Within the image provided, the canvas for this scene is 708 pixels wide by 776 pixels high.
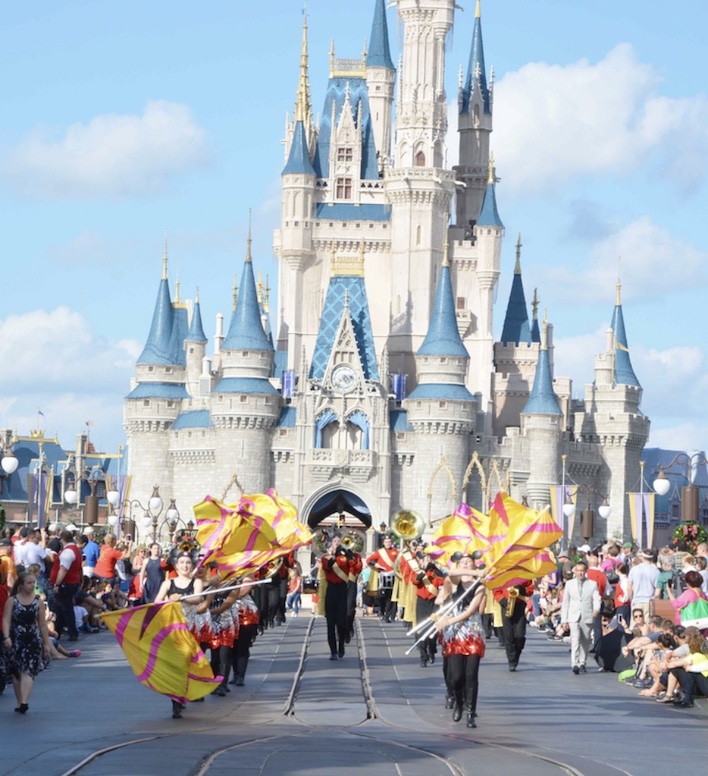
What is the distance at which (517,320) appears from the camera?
316ft

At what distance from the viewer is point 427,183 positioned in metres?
90.8

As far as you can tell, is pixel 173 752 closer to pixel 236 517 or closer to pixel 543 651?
pixel 236 517

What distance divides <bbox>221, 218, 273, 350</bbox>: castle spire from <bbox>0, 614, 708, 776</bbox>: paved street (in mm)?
59355

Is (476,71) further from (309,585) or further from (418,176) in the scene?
(309,585)

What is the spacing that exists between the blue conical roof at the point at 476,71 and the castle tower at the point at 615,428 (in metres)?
12.7

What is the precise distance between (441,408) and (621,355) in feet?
43.7

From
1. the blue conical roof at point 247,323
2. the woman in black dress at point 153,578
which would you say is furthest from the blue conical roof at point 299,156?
the woman in black dress at point 153,578

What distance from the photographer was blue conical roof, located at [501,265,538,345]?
9550cm

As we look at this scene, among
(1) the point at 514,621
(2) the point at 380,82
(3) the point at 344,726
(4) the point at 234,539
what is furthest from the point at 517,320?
(3) the point at 344,726

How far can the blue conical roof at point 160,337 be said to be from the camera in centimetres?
9150

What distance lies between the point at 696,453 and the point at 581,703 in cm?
1498

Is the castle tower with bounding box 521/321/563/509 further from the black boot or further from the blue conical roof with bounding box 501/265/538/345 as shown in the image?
the black boot

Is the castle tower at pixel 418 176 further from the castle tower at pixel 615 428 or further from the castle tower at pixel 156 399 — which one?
the castle tower at pixel 156 399

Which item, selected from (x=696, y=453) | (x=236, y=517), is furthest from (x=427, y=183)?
(x=236, y=517)
